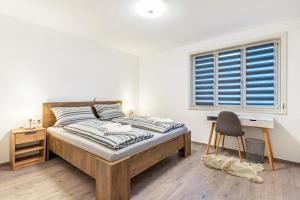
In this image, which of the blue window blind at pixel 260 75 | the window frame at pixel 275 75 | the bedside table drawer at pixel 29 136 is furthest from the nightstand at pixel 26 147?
the blue window blind at pixel 260 75

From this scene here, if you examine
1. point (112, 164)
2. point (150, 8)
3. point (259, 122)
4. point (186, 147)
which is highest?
point (150, 8)

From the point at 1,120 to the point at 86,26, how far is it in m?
2.00

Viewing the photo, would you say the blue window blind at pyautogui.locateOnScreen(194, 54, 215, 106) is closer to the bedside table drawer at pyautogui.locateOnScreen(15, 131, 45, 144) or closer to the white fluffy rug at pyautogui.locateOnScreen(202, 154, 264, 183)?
the white fluffy rug at pyautogui.locateOnScreen(202, 154, 264, 183)

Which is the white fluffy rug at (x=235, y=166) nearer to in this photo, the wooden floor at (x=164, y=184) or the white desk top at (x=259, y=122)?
the wooden floor at (x=164, y=184)

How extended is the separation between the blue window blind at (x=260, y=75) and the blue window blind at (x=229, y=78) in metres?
0.17

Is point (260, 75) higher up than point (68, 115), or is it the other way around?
point (260, 75)

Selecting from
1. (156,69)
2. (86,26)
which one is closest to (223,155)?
(156,69)

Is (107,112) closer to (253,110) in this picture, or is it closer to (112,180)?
(112,180)

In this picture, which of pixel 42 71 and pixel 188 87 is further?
pixel 188 87

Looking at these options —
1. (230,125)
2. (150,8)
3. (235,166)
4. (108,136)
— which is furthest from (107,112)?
(235,166)

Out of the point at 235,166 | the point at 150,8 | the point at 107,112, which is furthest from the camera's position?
the point at 107,112

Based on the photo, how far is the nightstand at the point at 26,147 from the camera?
7.48 ft

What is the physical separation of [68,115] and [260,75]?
350cm

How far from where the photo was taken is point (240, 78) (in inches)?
121
